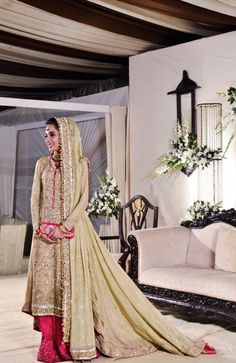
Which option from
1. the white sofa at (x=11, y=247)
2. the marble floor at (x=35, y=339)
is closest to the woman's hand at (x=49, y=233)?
the marble floor at (x=35, y=339)

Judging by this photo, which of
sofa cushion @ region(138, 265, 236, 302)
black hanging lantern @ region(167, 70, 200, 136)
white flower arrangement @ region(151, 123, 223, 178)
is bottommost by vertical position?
sofa cushion @ region(138, 265, 236, 302)

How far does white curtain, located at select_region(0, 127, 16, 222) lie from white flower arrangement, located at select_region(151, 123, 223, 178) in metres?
3.26

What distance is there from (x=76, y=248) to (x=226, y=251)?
1564 mm

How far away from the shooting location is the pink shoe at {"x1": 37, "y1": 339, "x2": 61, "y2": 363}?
383 cm

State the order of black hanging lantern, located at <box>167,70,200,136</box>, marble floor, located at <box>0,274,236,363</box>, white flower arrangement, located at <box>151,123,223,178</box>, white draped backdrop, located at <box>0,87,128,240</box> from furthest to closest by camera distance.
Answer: white draped backdrop, located at <box>0,87,128,240</box>, black hanging lantern, located at <box>167,70,200,136</box>, white flower arrangement, located at <box>151,123,223,178</box>, marble floor, located at <box>0,274,236,363</box>

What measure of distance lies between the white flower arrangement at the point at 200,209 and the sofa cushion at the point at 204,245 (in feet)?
1.06

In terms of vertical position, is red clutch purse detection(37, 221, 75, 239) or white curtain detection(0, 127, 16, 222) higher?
white curtain detection(0, 127, 16, 222)

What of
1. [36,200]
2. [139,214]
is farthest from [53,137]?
[139,214]

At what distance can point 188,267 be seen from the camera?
5195 mm

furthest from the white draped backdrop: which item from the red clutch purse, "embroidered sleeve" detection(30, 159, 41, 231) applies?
the red clutch purse

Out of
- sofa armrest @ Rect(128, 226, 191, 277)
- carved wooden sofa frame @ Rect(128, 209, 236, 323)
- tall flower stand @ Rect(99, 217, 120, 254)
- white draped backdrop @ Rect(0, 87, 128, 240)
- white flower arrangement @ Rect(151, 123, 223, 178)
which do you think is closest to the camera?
carved wooden sofa frame @ Rect(128, 209, 236, 323)

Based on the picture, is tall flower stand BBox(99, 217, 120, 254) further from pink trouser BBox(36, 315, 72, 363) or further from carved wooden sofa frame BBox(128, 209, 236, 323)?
pink trouser BBox(36, 315, 72, 363)

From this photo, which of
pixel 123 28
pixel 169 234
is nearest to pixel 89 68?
pixel 123 28

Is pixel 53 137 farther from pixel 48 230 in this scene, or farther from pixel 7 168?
pixel 7 168
